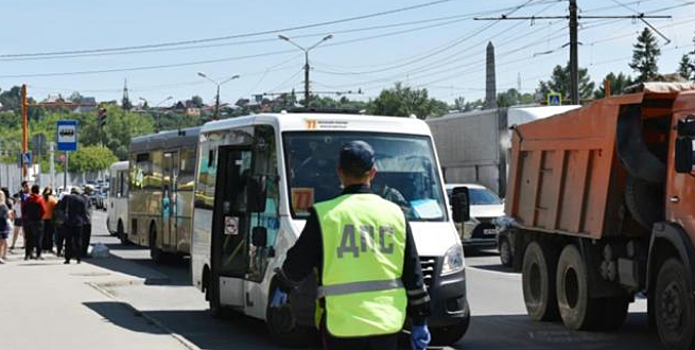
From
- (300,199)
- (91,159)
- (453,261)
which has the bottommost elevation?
(453,261)

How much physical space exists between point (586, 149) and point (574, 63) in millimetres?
18766

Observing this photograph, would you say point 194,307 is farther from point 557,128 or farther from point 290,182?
point 557,128

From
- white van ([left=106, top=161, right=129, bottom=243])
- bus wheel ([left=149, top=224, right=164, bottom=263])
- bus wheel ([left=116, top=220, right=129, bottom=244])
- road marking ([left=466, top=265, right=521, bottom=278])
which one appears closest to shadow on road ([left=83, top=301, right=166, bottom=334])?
road marking ([left=466, top=265, right=521, bottom=278])

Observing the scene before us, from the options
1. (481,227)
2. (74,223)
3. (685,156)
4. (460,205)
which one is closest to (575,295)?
(460,205)

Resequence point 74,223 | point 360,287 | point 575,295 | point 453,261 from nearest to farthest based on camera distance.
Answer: point 360,287
point 453,261
point 575,295
point 74,223

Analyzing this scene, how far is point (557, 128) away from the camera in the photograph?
14719 mm

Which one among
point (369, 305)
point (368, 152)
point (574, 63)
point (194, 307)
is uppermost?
point (574, 63)

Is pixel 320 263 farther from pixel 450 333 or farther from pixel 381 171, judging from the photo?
pixel 381 171

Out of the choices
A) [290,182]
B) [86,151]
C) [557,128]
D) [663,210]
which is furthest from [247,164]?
[86,151]

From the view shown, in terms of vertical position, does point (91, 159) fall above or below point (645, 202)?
above

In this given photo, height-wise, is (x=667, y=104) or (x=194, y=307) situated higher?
(x=667, y=104)

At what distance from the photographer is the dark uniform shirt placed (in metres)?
6.34

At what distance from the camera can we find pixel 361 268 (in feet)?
20.6

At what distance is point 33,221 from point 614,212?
56.3 feet
